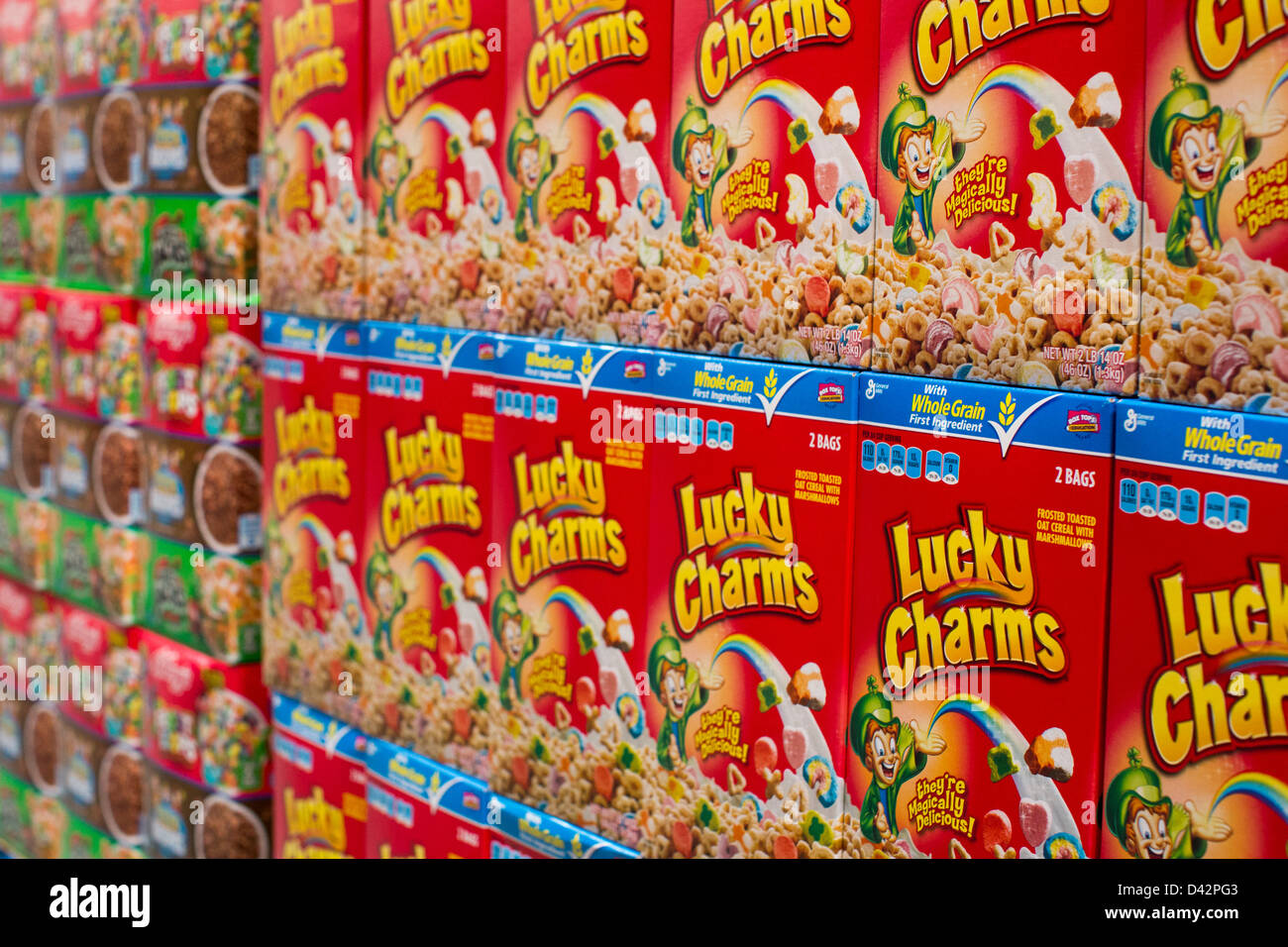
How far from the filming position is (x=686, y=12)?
1.78m

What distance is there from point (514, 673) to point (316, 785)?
724mm

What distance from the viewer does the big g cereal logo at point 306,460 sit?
8.24 feet

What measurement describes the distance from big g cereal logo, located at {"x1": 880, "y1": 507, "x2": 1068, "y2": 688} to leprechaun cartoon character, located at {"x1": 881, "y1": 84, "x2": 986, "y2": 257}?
0.34 metres

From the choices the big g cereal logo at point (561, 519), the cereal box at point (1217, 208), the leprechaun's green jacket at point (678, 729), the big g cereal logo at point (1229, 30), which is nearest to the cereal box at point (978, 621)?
the cereal box at point (1217, 208)

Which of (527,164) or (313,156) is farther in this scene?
(313,156)

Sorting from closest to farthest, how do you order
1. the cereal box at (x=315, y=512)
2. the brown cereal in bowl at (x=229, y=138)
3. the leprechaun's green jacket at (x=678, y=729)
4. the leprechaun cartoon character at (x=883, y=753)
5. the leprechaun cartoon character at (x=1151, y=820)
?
the leprechaun cartoon character at (x=1151, y=820), the leprechaun cartoon character at (x=883, y=753), the leprechaun's green jacket at (x=678, y=729), the cereal box at (x=315, y=512), the brown cereal in bowl at (x=229, y=138)

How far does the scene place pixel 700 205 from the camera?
1.80 m

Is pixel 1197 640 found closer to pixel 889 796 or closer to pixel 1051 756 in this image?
pixel 1051 756

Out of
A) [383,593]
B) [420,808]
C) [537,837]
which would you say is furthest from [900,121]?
[420,808]

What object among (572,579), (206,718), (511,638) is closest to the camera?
(572,579)

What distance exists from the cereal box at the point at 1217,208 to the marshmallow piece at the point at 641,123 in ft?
2.38

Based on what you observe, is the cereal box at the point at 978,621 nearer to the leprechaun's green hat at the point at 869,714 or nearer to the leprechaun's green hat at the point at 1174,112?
the leprechaun's green hat at the point at 869,714

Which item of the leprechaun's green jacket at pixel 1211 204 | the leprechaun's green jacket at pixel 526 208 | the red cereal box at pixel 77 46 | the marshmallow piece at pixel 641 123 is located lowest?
the leprechaun's green jacket at pixel 1211 204
